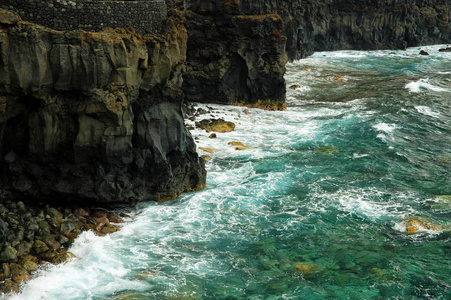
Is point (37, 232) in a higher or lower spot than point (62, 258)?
higher

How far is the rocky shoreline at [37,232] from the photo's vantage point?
19.5 metres

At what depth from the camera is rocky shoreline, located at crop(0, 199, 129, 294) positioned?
19.5 meters

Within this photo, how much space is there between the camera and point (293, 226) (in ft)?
83.9

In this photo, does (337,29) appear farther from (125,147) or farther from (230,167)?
(125,147)

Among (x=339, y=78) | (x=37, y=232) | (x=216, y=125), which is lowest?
(x=339, y=78)

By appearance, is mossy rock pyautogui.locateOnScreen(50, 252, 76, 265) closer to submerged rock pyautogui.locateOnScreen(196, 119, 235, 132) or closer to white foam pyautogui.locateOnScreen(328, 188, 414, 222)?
white foam pyautogui.locateOnScreen(328, 188, 414, 222)

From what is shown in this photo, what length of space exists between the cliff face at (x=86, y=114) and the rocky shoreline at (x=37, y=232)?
1.09 metres

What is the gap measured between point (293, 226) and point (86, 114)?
464 inches

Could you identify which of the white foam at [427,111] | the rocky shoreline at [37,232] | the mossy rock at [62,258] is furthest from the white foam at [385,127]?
the mossy rock at [62,258]

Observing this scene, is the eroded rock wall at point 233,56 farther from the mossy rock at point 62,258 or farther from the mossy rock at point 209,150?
the mossy rock at point 62,258

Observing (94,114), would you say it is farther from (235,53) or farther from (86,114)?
(235,53)

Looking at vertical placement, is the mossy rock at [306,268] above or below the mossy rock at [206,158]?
below

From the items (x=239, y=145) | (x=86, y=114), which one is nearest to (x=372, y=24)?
(x=239, y=145)

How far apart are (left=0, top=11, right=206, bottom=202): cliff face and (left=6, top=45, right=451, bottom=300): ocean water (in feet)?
8.37
